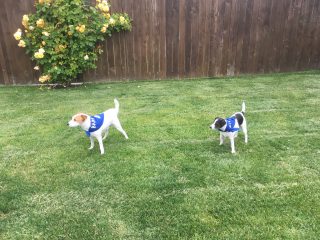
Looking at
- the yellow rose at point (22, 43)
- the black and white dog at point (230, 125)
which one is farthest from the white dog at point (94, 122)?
the yellow rose at point (22, 43)

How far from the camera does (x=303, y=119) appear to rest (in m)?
5.27

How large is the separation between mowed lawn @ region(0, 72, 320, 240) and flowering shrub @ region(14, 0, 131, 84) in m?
1.25

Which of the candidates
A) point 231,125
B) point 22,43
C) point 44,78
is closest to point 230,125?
point 231,125

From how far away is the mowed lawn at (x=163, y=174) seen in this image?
2.85 meters

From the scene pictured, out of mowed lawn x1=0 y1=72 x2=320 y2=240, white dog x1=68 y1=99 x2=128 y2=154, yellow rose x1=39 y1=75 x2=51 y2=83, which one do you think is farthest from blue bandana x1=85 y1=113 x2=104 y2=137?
yellow rose x1=39 y1=75 x2=51 y2=83

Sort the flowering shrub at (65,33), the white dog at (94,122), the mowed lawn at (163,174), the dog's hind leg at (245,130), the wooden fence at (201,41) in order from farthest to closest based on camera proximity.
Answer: the wooden fence at (201,41), the flowering shrub at (65,33), the dog's hind leg at (245,130), the white dog at (94,122), the mowed lawn at (163,174)

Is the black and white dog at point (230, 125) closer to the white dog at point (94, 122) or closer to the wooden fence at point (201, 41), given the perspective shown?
the white dog at point (94, 122)

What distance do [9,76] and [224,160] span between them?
5985mm

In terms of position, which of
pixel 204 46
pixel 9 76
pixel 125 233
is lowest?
pixel 125 233

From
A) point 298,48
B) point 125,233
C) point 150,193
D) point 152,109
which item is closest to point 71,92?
point 152,109

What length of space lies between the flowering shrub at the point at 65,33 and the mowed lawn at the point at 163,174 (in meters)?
1.25

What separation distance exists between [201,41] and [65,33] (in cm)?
321

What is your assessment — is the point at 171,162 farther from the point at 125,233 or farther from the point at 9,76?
the point at 9,76

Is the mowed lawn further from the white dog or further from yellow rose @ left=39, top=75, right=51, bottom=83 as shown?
yellow rose @ left=39, top=75, right=51, bottom=83
